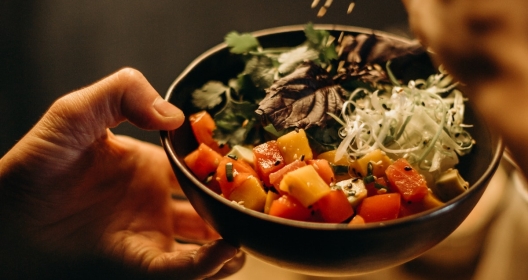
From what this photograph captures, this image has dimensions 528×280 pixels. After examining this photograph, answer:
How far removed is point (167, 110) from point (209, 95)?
5.7 inches

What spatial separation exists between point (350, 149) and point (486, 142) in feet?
0.96

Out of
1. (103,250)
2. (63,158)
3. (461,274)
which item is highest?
(63,158)

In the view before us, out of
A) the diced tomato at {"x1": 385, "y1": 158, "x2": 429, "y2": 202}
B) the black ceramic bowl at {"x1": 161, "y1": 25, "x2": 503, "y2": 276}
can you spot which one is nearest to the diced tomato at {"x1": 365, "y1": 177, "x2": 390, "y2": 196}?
the diced tomato at {"x1": 385, "y1": 158, "x2": 429, "y2": 202}

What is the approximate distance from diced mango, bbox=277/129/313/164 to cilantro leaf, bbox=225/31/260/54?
0.32 metres

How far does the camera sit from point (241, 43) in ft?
3.86

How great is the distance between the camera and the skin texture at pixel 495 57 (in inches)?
25.6

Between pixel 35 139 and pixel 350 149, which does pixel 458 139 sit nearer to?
pixel 350 149

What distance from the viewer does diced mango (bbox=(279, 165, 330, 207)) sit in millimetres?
848

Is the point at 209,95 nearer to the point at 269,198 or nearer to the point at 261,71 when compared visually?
the point at 261,71

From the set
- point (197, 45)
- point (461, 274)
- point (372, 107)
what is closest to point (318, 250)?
point (372, 107)

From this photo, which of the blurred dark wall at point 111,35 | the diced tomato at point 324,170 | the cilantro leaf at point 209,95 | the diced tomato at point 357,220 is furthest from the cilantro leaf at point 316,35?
the blurred dark wall at point 111,35

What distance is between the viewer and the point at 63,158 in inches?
45.2

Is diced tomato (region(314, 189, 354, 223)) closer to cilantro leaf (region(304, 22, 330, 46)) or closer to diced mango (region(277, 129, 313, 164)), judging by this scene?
diced mango (region(277, 129, 313, 164))

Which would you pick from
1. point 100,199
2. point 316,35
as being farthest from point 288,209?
point 100,199
